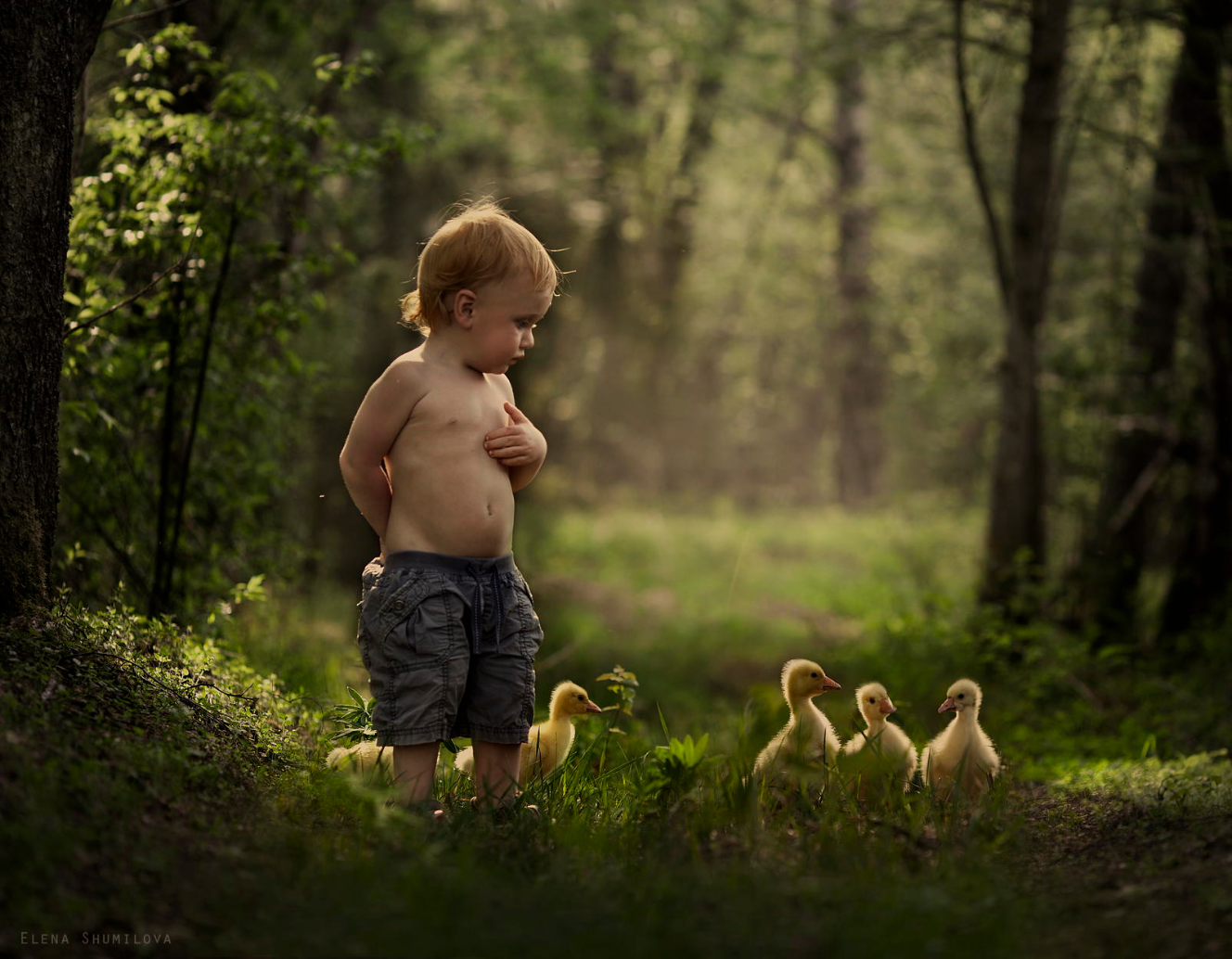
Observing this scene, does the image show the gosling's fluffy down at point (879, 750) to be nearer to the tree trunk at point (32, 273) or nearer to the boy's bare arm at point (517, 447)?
the boy's bare arm at point (517, 447)

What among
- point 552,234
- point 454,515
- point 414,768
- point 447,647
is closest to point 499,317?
point 454,515

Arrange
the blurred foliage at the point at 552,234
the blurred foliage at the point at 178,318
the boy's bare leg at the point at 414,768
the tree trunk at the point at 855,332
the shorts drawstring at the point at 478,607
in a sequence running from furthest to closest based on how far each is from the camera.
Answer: the tree trunk at the point at 855,332
the blurred foliage at the point at 552,234
the blurred foliage at the point at 178,318
the shorts drawstring at the point at 478,607
the boy's bare leg at the point at 414,768

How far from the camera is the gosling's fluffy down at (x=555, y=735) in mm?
4566

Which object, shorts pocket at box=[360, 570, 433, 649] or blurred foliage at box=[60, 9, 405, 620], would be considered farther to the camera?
blurred foliage at box=[60, 9, 405, 620]

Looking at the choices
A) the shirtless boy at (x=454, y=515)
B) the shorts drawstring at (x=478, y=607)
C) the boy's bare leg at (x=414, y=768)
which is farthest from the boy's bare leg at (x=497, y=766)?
the shorts drawstring at (x=478, y=607)

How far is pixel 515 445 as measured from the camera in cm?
404

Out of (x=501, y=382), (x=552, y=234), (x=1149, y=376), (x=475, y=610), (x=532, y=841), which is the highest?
(x=552, y=234)

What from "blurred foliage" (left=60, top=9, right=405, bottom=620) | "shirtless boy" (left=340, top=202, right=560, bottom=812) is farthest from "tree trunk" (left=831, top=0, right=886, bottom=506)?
"shirtless boy" (left=340, top=202, right=560, bottom=812)

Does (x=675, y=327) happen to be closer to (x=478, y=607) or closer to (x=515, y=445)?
(x=515, y=445)

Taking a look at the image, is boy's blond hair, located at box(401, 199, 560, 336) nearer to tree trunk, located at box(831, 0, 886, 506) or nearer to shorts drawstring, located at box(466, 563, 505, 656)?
shorts drawstring, located at box(466, 563, 505, 656)

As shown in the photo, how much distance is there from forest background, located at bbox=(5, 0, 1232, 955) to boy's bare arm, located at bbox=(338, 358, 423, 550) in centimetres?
81

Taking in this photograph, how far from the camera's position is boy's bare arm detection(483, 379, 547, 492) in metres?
4.03

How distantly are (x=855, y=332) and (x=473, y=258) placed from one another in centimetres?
2166

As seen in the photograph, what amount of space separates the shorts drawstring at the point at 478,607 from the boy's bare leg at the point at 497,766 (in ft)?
1.16
